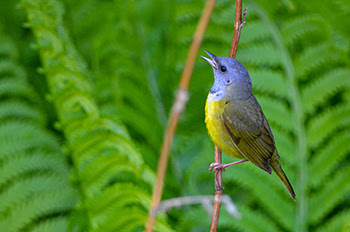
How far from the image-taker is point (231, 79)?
1.83 m

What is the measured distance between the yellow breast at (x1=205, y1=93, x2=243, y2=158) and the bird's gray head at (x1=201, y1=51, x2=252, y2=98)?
0.05m

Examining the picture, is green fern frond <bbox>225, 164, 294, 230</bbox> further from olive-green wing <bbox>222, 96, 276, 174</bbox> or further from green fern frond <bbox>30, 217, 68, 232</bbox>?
green fern frond <bbox>30, 217, 68, 232</bbox>

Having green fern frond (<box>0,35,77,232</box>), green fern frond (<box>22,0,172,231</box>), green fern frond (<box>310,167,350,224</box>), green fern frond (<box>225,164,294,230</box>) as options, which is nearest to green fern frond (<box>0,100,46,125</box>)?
green fern frond (<box>0,35,77,232</box>)

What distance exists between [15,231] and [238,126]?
1.30 metres

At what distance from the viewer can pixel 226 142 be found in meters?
1.81

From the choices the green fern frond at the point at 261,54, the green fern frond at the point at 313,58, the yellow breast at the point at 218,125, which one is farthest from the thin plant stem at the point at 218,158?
the green fern frond at the point at 313,58

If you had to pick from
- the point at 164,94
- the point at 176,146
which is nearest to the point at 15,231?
the point at 176,146

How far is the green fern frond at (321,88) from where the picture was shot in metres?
2.56

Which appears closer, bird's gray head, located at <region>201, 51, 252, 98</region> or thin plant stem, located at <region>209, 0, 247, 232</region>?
thin plant stem, located at <region>209, 0, 247, 232</region>

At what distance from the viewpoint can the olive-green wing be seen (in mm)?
1845

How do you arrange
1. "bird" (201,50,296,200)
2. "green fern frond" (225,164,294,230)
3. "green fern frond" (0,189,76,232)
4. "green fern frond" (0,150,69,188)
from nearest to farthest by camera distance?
"bird" (201,50,296,200) < "green fern frond" (0,189,76,232) < "green fern frond" (0,150,69,188) < "green fern frond" (225,164,294,230)

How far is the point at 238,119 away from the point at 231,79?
0.19m

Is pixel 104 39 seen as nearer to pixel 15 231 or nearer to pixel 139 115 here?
pixel 139 115

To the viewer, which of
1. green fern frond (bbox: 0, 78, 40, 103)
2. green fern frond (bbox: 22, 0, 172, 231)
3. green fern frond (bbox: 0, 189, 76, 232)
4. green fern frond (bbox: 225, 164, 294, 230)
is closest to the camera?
green fern frond (bbox: 22, 0, 172, 231)
